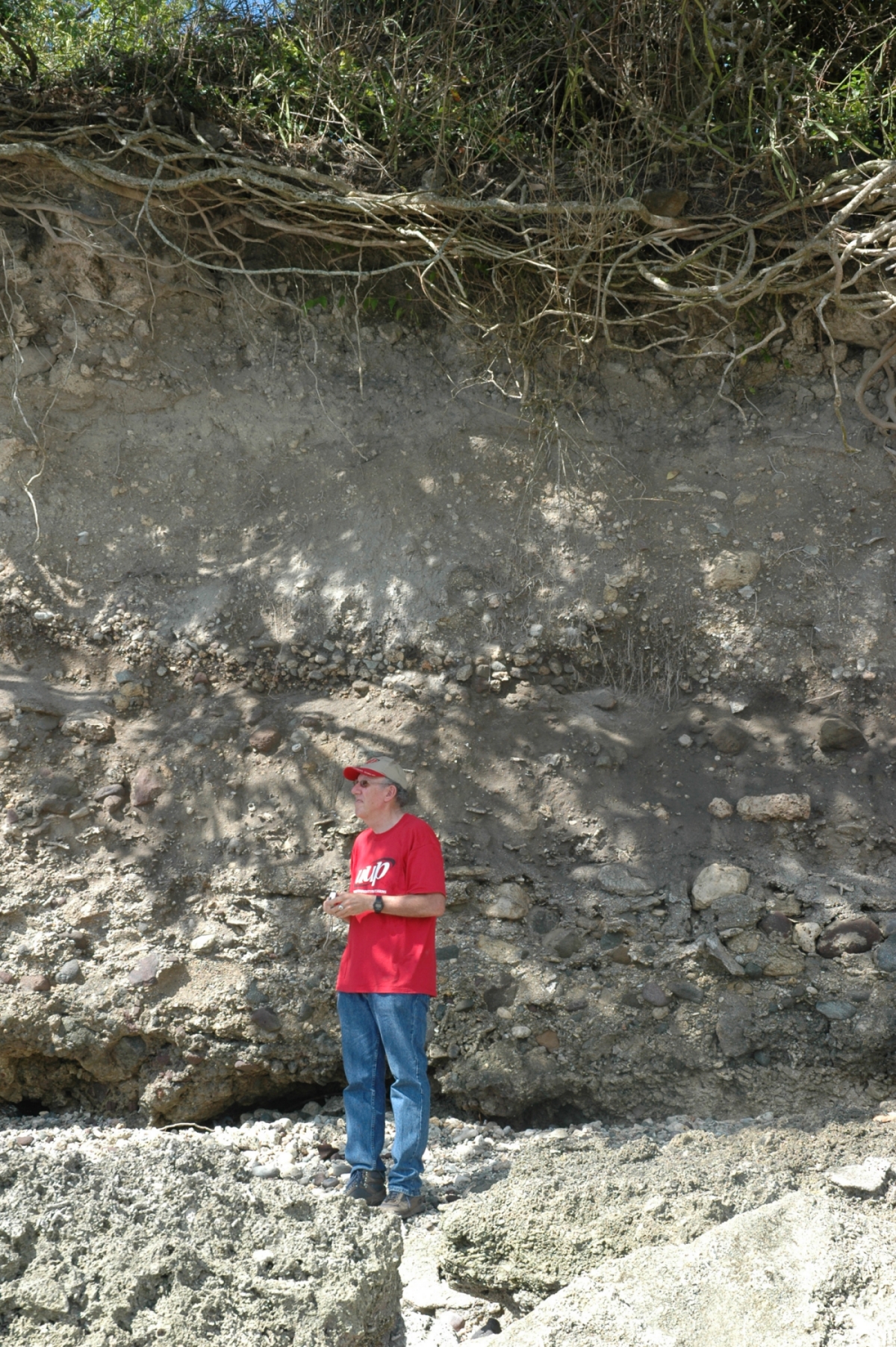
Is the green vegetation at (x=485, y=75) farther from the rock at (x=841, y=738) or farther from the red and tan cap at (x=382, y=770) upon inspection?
the red and tan cap at (x=382, y=770)

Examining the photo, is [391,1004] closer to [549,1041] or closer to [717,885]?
[549,1041]

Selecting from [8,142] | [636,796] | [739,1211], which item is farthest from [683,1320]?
[8,142]

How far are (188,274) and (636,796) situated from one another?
324 cm

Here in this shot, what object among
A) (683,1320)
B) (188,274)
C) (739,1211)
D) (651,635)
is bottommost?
(739,1211)

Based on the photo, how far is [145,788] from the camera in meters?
4.26

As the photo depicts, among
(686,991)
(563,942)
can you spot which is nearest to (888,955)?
(686,991)

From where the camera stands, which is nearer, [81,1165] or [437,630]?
[81,1165]

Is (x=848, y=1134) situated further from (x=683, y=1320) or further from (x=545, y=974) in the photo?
(x=683, y=1320)

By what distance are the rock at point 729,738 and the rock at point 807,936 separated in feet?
2.56

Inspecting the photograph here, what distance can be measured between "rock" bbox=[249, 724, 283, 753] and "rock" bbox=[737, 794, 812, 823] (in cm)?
193

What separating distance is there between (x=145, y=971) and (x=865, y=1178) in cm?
259

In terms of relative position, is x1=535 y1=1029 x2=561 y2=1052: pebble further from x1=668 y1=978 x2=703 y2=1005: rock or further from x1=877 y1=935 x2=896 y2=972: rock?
x1=877 y1=935 x2=896 y2=972: rock

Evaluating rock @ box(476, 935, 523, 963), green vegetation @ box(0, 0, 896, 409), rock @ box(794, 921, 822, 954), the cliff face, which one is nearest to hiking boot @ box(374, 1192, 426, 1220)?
the cliff face

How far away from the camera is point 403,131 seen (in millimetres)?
4523
